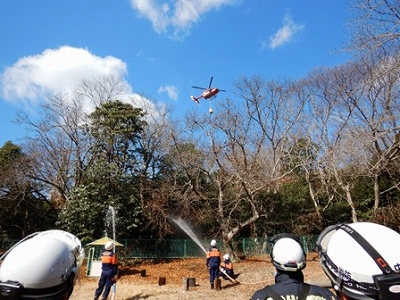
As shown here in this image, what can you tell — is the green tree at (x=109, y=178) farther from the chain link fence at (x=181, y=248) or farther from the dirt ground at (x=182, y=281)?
the dirt ground at (x=182, y=281)

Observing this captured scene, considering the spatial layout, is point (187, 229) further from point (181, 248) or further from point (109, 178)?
point (109, 178)

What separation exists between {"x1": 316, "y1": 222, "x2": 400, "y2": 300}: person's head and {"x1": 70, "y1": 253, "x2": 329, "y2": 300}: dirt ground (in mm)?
6824

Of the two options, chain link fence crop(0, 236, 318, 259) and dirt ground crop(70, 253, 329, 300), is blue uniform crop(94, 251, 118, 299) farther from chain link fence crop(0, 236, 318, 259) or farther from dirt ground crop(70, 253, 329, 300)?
chain link fence crop(0, 236, 318, 259)

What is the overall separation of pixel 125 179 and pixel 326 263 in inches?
825

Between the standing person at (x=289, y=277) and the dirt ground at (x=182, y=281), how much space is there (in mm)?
6370

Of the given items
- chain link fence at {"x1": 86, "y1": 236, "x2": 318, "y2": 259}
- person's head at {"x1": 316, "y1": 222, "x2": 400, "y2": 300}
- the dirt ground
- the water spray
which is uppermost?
the water spray

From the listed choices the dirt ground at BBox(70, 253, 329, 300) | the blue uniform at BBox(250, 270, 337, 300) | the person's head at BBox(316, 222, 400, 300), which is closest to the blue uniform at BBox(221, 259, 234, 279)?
the dirt ground at BBox(70, 253, 329, 300)

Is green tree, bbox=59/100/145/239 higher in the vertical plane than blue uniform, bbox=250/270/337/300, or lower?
higher

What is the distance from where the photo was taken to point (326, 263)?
6.31ft

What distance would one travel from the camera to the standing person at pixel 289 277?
203 centimetres

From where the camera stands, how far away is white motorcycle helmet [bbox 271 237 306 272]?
2168mm

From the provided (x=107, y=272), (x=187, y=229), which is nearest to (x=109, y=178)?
(x=187, y=229)

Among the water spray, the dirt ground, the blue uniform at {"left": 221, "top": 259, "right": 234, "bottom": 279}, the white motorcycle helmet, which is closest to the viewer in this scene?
the white motorcycle helmet

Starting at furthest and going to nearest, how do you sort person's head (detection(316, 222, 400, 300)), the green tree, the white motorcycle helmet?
the green tree
the white motorcycle helmet
person's head (detection(316, 222, 400, 300))
